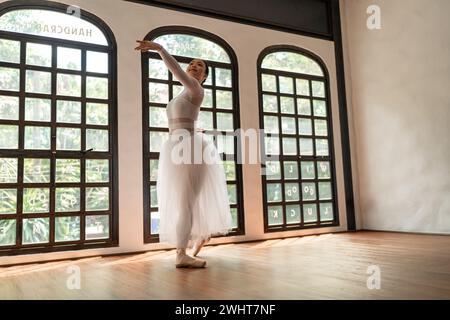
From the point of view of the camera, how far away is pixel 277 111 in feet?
15.2

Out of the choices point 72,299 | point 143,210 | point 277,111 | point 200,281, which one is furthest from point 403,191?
point 72,299

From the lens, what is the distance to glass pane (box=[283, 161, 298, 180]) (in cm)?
459

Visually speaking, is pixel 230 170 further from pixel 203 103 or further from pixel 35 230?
pixel 35 230

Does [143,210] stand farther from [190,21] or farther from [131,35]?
[190,21]

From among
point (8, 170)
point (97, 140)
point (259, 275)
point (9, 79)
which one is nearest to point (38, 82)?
point (9, 79)

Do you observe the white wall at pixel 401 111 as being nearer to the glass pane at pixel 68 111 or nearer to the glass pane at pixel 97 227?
the glass pane at pixel 97 227

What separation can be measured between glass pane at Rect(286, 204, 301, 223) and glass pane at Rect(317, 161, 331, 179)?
1.87 feet

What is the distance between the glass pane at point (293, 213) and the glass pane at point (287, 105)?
3.84 ft

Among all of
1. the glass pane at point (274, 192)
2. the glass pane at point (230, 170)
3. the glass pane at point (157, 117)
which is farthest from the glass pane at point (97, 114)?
the glass pane at point (274, 192)

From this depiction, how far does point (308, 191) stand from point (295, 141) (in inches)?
25.5

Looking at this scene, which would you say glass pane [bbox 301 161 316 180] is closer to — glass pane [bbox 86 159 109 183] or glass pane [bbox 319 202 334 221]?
glass pane [bbox 319 202 334 221]

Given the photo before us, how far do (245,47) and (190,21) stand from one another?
0.72m

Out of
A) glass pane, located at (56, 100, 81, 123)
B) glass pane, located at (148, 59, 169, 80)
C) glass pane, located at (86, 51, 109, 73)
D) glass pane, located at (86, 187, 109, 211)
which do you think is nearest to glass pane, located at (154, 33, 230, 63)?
glass pane, located at (148, 59, 169, 80)
